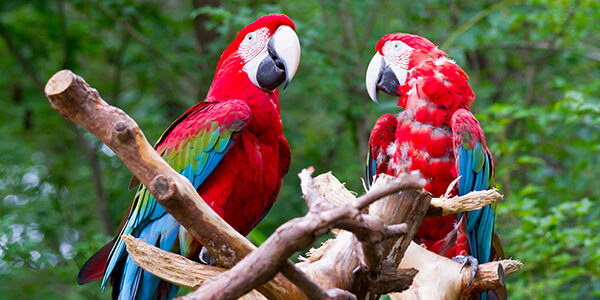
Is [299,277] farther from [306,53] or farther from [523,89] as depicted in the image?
[523,89]

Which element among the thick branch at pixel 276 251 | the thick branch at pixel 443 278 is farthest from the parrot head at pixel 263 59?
the thick branch at pixel 276 251

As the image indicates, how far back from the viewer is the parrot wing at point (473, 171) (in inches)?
94.3

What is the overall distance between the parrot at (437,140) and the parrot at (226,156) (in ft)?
1.83

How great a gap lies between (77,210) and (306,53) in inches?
124

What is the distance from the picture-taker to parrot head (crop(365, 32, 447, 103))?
8.82 feet

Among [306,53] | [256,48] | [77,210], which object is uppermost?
[306,53]

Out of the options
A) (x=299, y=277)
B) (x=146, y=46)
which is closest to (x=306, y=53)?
(x=146, y=46)

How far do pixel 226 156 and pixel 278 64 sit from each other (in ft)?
1.61

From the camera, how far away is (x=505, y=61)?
5898 mm

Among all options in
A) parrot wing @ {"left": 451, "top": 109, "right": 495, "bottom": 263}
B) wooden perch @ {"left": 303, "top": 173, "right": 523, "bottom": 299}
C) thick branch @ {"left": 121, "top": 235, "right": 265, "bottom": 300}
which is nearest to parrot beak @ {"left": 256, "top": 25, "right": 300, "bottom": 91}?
wooden perch @ {"left": 303, "top": 173, "right": 523, "bottom": 299}

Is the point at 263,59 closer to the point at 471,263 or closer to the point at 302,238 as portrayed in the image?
the point at 471,263

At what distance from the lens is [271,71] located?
251 centimetres

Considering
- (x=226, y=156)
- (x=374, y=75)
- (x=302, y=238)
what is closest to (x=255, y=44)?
(x=226, y=156)

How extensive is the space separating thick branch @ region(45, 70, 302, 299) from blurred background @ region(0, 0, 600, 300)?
253 centimetres
